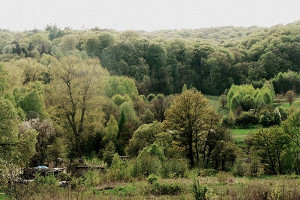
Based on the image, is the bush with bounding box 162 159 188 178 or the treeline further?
the treeline

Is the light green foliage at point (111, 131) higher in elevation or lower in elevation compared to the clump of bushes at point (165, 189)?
lower

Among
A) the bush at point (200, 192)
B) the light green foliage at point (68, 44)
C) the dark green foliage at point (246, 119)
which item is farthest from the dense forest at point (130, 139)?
the light green foliage at point (68, 44)

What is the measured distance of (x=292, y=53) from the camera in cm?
9638

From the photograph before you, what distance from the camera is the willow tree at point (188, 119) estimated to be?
31.2 m

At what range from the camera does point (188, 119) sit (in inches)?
1233

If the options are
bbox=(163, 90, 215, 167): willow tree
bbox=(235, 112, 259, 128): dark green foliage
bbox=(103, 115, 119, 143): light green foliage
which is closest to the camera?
bbox=(163, 90, 215, 167): willow tree

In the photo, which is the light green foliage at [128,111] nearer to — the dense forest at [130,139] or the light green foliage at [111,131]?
the dense forest at [130,139]

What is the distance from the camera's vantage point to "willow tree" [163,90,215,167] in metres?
31.2

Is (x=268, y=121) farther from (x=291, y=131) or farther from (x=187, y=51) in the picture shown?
(x=187, y=51)

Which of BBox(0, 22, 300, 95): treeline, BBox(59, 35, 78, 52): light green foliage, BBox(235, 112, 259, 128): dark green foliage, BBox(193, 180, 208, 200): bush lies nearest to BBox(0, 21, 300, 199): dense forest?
BBox(193, 180, 208, 200): bush

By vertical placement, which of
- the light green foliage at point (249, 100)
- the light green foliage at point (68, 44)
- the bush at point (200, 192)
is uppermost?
the light green foliage at point (68, 44)

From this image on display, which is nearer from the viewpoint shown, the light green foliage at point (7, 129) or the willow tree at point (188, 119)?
the light green foliage at point (7, 129)

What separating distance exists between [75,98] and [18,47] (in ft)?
173

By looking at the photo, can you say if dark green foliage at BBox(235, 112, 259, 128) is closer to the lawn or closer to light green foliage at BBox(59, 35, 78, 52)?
the lawn
